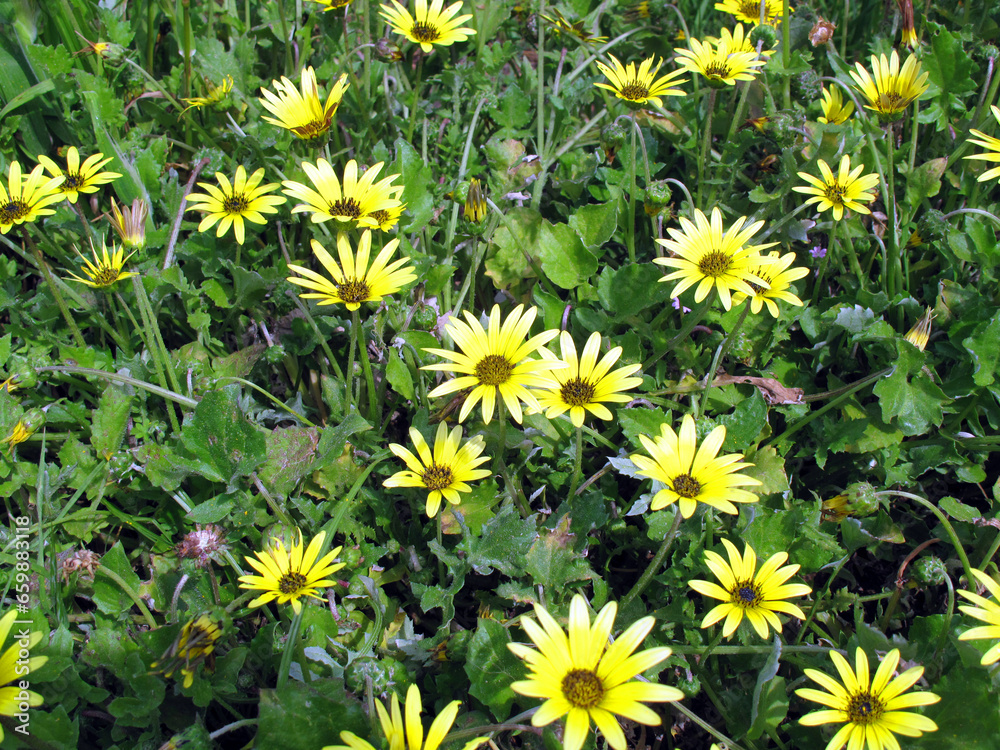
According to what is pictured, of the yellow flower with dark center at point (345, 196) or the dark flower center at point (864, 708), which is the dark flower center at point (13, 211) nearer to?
the yellow flower with dark center at point (345, 196)

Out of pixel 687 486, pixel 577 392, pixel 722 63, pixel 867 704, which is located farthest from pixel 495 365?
pixel 722 63

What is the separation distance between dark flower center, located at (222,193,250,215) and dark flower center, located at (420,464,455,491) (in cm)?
145

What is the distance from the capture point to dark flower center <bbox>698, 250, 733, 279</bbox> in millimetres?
2559

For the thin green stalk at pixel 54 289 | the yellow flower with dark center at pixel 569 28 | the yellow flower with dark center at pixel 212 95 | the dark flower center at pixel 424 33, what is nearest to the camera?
the thin green stalk at pixel 54 289

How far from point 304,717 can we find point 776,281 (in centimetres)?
215

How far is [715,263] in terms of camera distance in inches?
102

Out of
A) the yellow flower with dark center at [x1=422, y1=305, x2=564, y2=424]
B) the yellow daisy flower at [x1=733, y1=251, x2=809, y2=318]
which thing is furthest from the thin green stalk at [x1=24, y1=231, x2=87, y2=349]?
the yellow daisy flower at [x1=733, y1=251, x2=809, y2=318]

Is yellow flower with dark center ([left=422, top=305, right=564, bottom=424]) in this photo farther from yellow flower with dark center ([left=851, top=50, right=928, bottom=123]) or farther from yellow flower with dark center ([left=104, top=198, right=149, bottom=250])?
yellow flower with dark center ([left=851, top=50, right=928, bottom=123])

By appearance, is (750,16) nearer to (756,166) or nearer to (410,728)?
(756,166)

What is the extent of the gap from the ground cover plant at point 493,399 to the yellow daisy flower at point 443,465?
0.05 feet

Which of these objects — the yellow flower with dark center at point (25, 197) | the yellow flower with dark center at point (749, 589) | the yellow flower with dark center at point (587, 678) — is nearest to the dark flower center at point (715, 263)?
the yellow flower with dark center at point (749, 589)

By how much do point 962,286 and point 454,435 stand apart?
2.26 metres

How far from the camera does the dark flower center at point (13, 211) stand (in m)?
2.78

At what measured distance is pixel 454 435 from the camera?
94.4 inches
